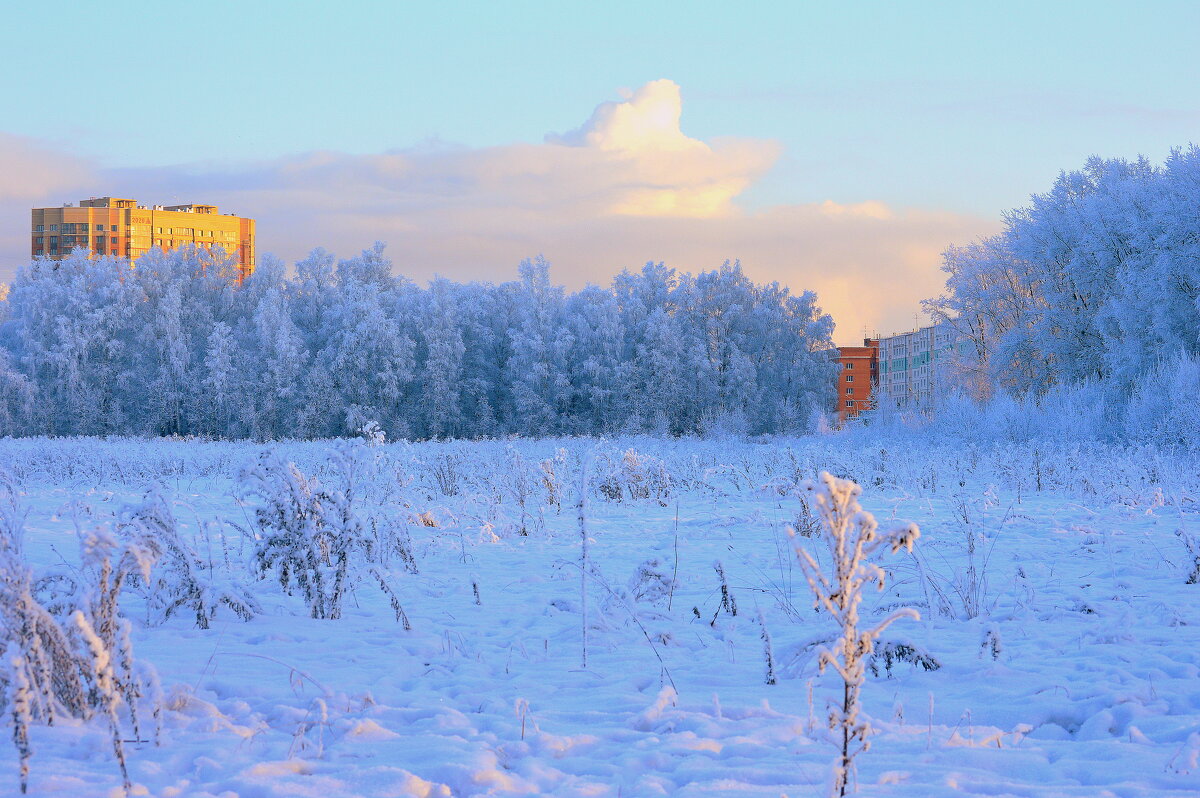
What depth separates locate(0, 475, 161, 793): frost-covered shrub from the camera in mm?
2920

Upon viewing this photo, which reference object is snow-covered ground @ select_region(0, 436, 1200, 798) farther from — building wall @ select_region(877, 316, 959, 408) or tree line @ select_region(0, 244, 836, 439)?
building wall @ select_region(877, 316, 959, 408)

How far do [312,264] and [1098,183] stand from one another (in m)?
33.9

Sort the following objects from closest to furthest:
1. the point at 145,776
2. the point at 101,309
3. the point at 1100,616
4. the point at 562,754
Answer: the point at 145,776, the point at 562,754, the point at 1100,616, the point at 101,309

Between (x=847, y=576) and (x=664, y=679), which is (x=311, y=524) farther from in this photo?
(x=847, y=576)

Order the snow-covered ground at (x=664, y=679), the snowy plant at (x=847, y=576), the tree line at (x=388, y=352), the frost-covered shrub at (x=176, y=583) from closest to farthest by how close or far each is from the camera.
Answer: the snowy plant at (x=847, y=576), the snow-covered ground at (x=664, y=679), the frost-covered shrub at (x=176, y=583), the tree line at (x=388, y=352)

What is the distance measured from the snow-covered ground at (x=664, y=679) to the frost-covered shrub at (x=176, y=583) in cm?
11

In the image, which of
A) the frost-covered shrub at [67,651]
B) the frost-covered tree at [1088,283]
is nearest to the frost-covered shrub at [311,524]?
the frost-covered shrub at [67,651]

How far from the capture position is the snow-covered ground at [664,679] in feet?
10.3

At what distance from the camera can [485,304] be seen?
4725 centimetres

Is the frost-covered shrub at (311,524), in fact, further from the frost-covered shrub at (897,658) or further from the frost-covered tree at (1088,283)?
A: the frost-covered tree at (1088,283)

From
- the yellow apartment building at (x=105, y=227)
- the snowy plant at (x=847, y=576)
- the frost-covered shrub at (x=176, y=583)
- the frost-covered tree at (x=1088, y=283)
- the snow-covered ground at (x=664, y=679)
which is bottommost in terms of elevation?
the snow-covered ground at (x=664, y=679)

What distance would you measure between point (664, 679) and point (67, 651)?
8.21 ft

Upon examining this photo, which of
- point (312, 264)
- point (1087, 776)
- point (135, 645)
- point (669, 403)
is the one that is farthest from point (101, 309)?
point (1087, 776)

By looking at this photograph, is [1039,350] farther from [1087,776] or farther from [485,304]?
[1087,776]
